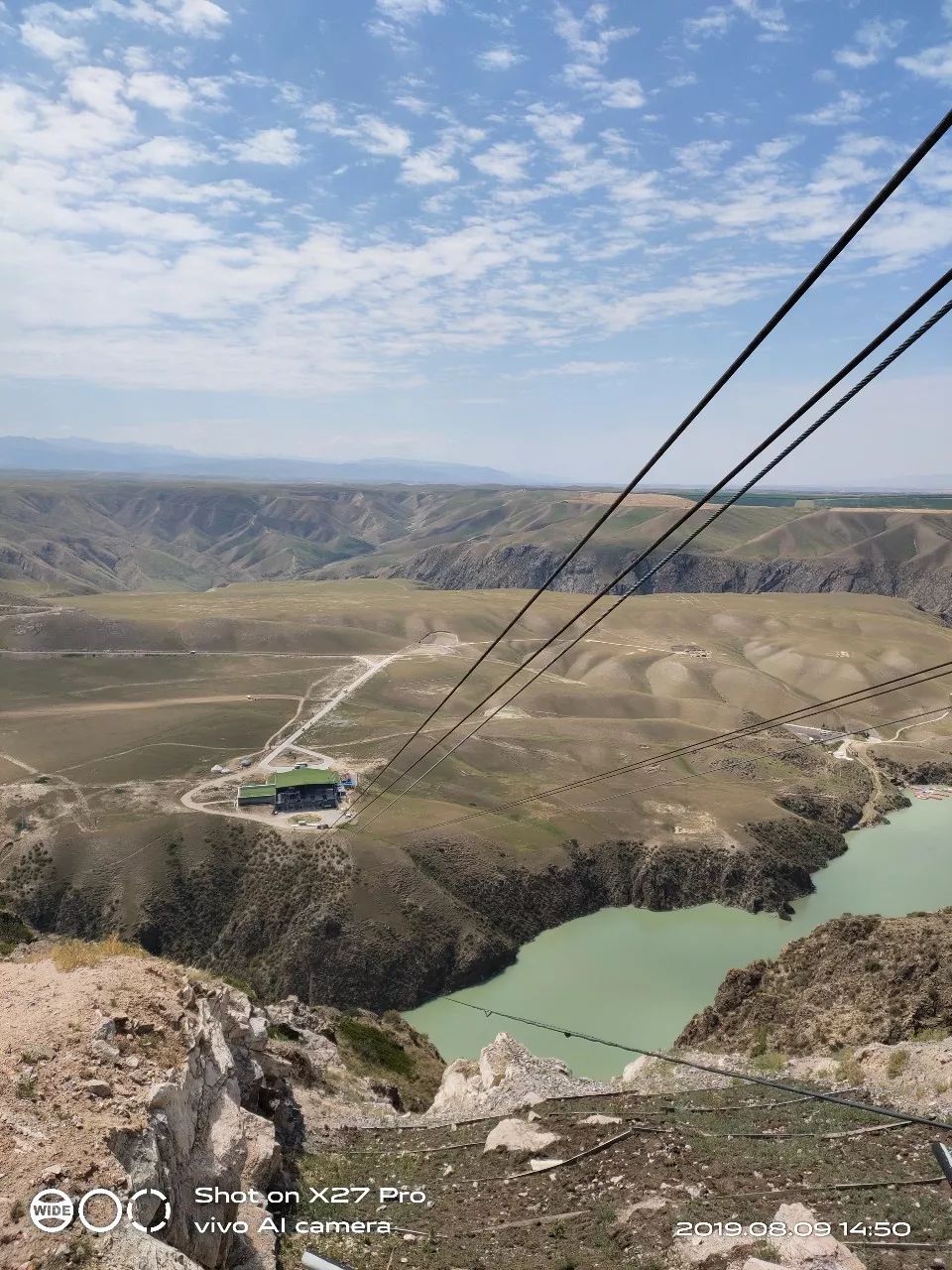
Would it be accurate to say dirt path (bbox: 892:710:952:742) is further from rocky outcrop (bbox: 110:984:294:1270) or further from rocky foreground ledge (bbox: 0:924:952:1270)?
rocky outcrop (bbox: 110:984:294:1270)

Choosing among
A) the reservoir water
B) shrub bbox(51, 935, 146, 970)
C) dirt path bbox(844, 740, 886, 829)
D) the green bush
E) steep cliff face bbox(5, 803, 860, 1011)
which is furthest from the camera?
dirt path bbox(844, 740, 886, 829)

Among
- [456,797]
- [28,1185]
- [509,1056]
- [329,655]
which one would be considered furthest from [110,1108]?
[329,655]

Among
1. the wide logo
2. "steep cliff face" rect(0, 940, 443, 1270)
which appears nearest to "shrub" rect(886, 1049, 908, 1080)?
"steep cliff face" rect(0, 940, 443, 1270)

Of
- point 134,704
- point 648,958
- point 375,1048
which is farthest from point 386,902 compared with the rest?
point 134,704

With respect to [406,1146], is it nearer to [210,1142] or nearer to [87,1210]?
[210,1142]

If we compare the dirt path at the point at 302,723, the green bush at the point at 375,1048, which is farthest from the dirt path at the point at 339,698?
the green bush at the point at 375,1048

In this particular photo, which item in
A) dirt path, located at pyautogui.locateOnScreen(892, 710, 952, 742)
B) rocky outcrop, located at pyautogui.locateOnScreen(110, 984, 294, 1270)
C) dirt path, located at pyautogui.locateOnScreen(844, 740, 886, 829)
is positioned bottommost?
dirt path, located at pyautogui.locateOnScreen(844, 740, 886, 829)

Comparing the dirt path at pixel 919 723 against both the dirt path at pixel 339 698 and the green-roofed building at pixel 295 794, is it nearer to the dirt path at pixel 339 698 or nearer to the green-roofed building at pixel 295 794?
the dirt path at pixel 339 698

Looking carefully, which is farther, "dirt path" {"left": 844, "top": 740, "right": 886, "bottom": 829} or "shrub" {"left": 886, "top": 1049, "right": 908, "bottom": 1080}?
"dirt path" {"left": 844, "top": 740, "right": 886, "bottom": 829}
